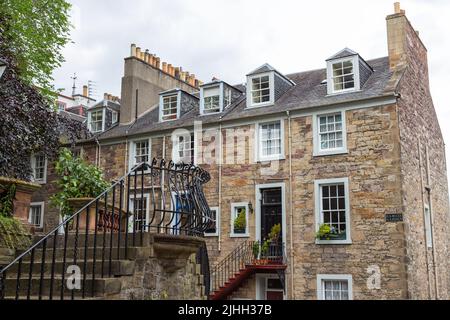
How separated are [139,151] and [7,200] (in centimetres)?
1524

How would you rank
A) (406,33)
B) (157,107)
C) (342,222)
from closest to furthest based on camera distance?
(342,222)
(406,33)
(157,107)

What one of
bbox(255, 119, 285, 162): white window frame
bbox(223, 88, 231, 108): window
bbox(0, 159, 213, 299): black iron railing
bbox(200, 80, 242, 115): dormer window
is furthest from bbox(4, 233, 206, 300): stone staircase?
bbox(223, 88, 231, 108): window

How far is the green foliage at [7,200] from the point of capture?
777cm

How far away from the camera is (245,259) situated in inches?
742

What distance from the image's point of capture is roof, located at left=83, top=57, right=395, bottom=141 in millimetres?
18484

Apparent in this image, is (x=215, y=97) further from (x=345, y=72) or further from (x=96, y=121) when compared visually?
(x=96, y=121)

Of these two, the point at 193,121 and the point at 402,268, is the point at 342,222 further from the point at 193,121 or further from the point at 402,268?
the point at 193,121

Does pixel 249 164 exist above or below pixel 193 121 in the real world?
below

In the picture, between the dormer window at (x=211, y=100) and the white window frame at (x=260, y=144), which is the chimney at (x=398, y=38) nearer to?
the white window frame at (x=260, y=144)

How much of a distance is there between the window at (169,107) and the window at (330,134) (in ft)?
24.2

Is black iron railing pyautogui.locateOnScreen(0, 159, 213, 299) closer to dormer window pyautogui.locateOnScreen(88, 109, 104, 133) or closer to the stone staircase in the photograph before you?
the stone staircase

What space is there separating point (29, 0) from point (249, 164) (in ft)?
33.0

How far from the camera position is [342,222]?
1770 centimetres
